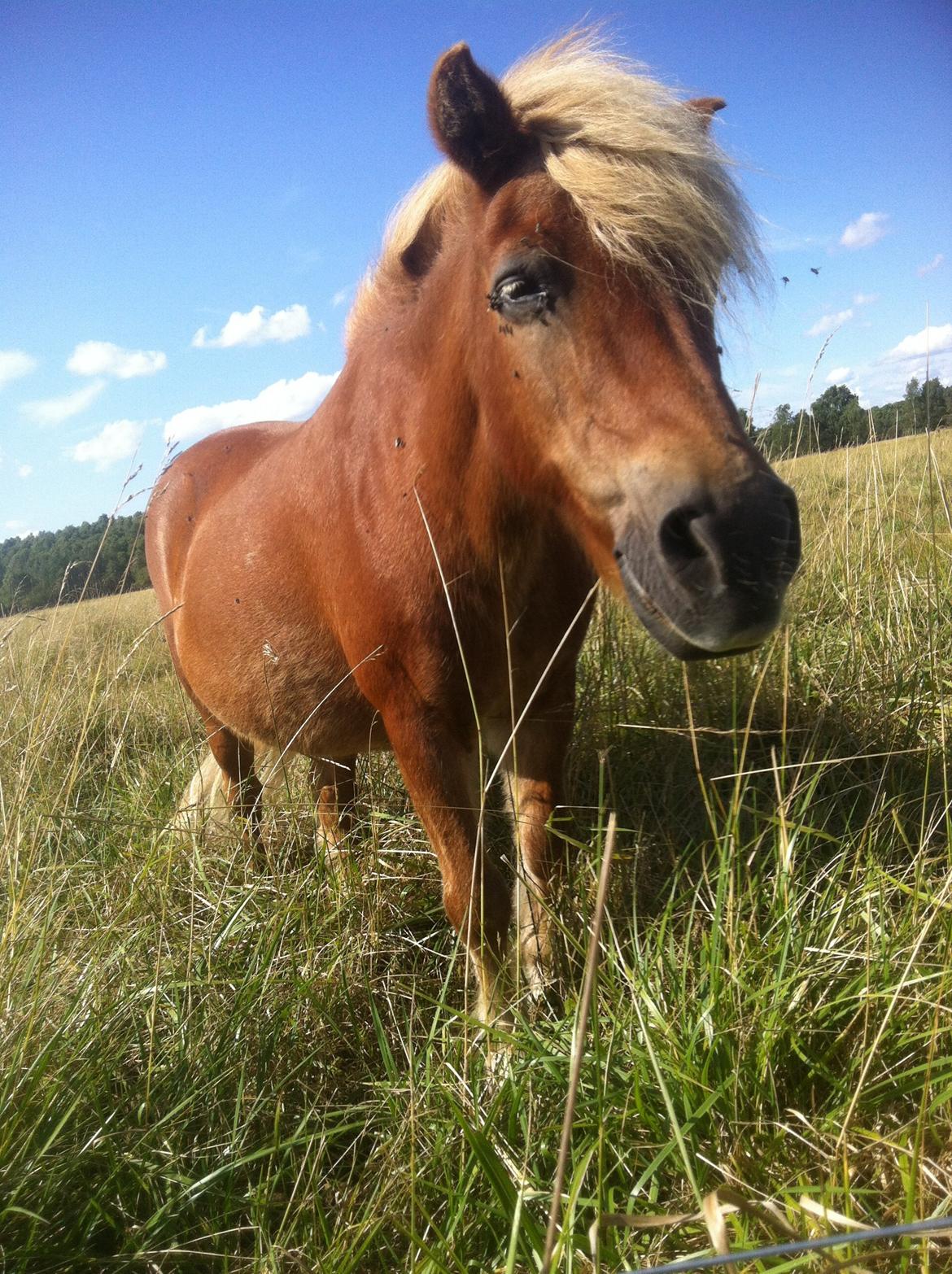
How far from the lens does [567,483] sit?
183 centimetres

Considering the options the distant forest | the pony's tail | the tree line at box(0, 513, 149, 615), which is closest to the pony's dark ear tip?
the distant forest

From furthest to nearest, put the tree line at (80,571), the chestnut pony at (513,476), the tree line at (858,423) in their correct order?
the tree line at (858,423) → the tree line at (80,571) → the chestnut pony at (513,476)

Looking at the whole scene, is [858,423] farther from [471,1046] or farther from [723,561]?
[471,1046]

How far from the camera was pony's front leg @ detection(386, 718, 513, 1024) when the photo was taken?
85.5 inches

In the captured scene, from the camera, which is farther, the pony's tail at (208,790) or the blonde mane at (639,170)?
the pony's tail at (208,790)

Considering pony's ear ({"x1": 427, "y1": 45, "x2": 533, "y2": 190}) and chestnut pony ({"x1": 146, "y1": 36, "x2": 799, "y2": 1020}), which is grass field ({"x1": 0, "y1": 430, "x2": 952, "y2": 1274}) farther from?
pony's ear ({"x1": 427, "y1": 45, "x2": 533, "y2": 190})

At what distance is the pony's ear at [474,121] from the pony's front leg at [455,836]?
4.83 ft

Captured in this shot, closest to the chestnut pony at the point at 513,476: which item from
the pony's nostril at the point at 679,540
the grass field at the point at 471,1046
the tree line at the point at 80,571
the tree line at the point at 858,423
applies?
the pony's nostril at the point at 679,540

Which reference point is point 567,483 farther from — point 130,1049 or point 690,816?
point 130,1049

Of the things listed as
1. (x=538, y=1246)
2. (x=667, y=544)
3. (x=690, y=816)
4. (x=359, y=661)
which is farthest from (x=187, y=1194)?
(x=690, y=816)

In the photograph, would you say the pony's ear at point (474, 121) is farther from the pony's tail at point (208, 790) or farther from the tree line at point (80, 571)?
the pony's tail at point (208, 790)

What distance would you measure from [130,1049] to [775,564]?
6.02ft

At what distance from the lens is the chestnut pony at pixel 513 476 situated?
1557 millimetres

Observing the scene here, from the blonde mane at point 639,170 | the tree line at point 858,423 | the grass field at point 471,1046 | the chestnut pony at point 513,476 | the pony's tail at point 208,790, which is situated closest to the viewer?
the grass field at point 471,1046
